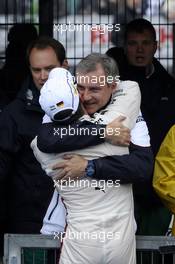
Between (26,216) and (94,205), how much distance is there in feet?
3.33

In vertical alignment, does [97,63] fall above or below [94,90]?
above

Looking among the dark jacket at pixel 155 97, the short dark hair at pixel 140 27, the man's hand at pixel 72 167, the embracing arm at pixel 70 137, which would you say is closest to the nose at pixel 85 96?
the embracing arm at pixel 70 137

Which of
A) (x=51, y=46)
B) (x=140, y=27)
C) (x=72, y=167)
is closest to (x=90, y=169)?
(x=72, y=167)

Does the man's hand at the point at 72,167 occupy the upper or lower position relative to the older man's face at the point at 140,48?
lower

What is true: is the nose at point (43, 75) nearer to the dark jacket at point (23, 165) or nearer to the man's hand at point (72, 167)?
the dark jacket at point (23, 165)

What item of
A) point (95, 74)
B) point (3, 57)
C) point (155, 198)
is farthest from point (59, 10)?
point (95, 74)

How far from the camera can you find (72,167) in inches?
172

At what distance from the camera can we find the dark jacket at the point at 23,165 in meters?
5.07

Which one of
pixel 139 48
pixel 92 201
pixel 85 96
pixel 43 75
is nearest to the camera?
pixel 92 201

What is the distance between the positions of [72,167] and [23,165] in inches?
33.3

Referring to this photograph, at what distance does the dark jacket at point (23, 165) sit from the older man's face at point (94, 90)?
2.00ft

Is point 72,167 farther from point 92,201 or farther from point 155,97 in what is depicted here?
point 155,97

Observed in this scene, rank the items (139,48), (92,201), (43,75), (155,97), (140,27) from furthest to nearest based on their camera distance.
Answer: (140,27) < (139,48) < (155,97) < (43,75) < (92,201)

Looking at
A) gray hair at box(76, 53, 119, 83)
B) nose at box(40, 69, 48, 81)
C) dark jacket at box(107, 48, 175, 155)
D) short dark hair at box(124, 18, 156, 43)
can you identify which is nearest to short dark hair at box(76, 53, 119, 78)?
gray hair at box(76, 53, 119, 83)
